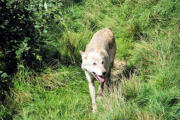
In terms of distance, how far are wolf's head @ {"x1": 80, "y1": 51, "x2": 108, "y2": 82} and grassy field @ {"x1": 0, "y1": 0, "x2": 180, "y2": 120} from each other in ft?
1.33

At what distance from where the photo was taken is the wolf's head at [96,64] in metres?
5.41

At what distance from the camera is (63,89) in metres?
6.05

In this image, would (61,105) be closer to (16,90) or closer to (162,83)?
(16,90)

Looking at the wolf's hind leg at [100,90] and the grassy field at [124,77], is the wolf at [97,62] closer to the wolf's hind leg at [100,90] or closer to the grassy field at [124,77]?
the wolf's hind leg at [100,90]

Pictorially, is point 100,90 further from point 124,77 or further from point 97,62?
point 97,62

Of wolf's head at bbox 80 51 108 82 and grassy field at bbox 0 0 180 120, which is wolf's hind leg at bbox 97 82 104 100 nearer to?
grassy field at bbox 0 0 180 120

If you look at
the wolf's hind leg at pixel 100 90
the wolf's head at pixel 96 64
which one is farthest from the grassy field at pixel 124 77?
the wolf's head at pixel 96 64

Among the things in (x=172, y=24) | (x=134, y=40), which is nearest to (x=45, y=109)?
(x=134, y=40)

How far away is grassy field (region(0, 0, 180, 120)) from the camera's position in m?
4.86

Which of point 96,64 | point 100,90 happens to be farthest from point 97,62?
point 100,90

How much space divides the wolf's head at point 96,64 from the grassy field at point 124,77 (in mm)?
405

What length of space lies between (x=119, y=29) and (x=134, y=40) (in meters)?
0.60

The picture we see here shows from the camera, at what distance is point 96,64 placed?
18.1ft

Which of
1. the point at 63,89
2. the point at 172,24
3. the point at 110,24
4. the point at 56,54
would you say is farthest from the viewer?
the point at 110,24
